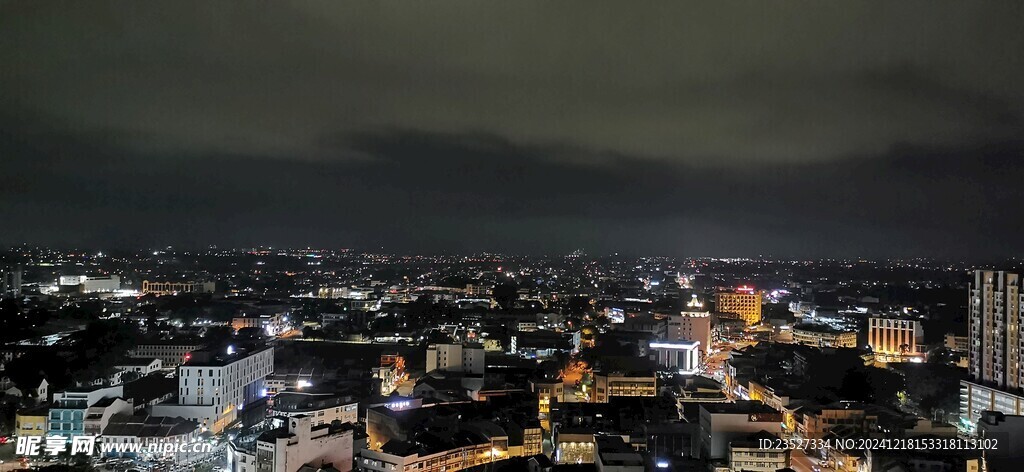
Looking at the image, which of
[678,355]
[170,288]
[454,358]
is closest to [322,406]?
[454,358]

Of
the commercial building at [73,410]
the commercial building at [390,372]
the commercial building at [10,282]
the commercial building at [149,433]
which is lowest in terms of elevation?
the commercial building at [390,372]

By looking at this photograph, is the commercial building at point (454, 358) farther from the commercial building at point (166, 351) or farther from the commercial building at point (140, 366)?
the commercial building at point (140, 366)

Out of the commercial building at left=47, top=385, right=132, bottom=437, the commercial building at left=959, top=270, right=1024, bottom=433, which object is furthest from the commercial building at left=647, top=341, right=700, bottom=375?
the commercial building at left=47, top=385, right=132, bottom=437

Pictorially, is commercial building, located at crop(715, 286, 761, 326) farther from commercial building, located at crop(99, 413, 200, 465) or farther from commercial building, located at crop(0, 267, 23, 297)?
commercial building, located at crop(0, 267, 23, 297)

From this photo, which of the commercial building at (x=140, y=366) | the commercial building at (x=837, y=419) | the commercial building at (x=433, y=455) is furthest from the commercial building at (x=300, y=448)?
the commercial building at (x=140, y=366)


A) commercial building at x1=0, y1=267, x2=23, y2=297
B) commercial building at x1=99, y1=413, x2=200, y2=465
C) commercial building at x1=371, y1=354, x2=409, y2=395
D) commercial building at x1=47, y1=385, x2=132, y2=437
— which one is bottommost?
commercial building at x1=371, y1=354, x2=409, y2=395

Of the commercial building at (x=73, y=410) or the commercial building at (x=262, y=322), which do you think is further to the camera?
the commercial building at (x=262, y=322)
